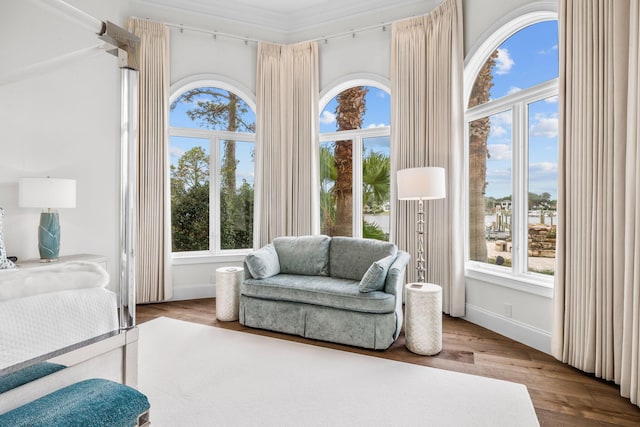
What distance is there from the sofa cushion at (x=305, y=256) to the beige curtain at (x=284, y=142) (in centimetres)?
84

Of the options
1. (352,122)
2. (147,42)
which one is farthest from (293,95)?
(147,42)

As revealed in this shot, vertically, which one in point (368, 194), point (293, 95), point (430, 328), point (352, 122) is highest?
point (293, 95)

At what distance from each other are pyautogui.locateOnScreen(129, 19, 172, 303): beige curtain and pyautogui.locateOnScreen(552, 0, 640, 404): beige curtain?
Answer: 4169 millimetres

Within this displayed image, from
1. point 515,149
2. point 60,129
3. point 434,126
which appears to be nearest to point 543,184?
point 515,149

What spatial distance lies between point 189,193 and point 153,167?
602mm

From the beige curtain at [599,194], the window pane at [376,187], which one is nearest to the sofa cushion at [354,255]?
the window pane at [376,187]

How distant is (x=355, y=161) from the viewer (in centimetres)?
484

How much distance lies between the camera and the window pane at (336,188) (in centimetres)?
489

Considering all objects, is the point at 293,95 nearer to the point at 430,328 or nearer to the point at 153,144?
the point at 153,144

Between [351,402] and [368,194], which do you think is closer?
[351,402]

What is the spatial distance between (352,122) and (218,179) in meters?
2.05

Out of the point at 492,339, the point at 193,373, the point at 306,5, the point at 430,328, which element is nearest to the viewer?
the point at 193,373

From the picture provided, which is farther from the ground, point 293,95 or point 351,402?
point 293,95

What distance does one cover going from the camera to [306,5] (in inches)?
187
